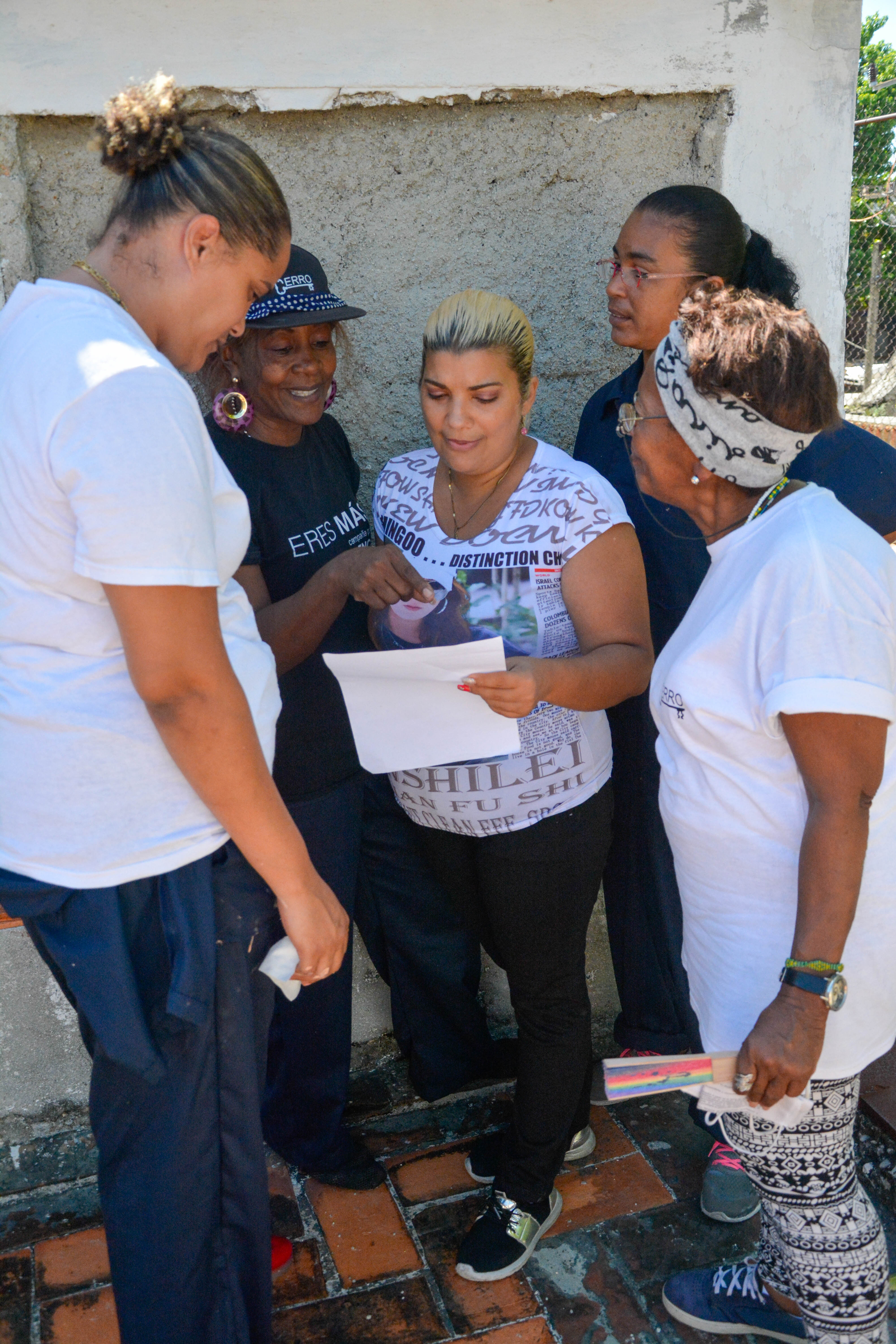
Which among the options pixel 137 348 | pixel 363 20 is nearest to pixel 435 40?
pixel 363 20

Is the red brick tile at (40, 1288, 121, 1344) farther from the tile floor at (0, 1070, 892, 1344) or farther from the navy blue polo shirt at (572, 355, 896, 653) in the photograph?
the navy blue polo shirt at (572, 355, 896, 653)

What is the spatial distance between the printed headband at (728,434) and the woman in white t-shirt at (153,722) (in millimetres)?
639

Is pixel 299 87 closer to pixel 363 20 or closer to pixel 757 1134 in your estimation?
pixel 363 20

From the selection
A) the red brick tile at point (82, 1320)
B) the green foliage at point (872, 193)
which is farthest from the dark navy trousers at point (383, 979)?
the green foliage at point (872, 193)

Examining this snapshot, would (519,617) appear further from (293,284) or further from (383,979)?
(383,979)

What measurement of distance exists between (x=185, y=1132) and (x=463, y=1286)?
1037 millimetres

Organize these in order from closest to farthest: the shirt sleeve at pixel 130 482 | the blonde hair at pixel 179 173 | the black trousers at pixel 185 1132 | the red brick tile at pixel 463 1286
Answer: the shirt sleeve at pixel 130 482 < the blonde hair at pixel 179 173 < the black trousers at pixel 185 1132 < the red brick tile at pixel 463 1286

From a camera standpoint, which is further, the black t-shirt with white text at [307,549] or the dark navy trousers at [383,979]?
the dark navy trousers at [383,979]

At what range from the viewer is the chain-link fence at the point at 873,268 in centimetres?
A: 1349

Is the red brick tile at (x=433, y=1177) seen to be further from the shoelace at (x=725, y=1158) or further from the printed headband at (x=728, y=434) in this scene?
the printed headband at (x=728, y=434)

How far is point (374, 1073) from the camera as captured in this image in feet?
9.64

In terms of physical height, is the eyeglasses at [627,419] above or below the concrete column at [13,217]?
below

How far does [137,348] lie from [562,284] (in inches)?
73.8

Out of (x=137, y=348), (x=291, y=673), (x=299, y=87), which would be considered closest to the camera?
(x=137, y=348)
